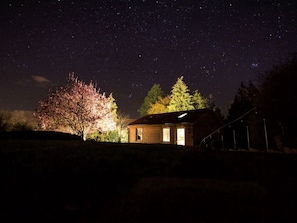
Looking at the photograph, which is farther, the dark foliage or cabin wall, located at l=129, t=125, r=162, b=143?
cabin wall, located at l=129, t=125, r=162, b=143

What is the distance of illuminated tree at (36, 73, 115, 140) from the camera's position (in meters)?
26.4

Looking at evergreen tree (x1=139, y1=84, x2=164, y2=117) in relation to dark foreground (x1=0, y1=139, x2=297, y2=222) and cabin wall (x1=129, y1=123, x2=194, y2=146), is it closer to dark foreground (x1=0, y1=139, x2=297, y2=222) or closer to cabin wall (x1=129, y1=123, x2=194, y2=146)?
Answer: cabin wall (x1=129, y1=123, x2=194, y2=146)

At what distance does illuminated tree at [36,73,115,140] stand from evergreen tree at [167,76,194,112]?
1521 cm

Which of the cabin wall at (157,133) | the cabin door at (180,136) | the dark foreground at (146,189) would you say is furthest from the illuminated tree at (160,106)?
the dark foreground at (146,189)

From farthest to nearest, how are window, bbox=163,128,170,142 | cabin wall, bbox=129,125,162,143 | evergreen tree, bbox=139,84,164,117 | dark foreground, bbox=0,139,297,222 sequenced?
1. evergreen tree, bbox=139,84,164,117
2. cabin wall, bbox=129,125,162,143
3. window, bbox=163,128,170,142
4. dark foreground, bbox=0,139,297,222

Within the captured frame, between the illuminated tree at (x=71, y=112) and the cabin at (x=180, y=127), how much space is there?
21.2 feet

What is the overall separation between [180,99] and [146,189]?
3538 centimetres

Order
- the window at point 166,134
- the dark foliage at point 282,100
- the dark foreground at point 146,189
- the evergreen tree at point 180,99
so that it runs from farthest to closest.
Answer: the evergreen tree at point 180,99 → the window at point 166,134 → the dark foliage at point 282,100 → the dark foreground at point 146,189

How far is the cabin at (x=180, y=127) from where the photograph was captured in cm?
2641

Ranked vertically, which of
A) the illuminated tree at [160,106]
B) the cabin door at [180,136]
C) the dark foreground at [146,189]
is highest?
the illuminated tree at [160,106]

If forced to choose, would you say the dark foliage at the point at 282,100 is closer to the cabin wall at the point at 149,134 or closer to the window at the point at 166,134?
the window at the point at 166,134

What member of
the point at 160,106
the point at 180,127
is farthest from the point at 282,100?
the point at 160,106

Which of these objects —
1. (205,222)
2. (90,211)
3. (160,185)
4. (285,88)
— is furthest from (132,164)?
(285,88)

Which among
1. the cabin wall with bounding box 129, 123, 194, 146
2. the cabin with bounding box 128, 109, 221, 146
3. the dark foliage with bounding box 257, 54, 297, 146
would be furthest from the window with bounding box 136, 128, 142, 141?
the dark foliage with bounding box 257, 54, 297, 146
